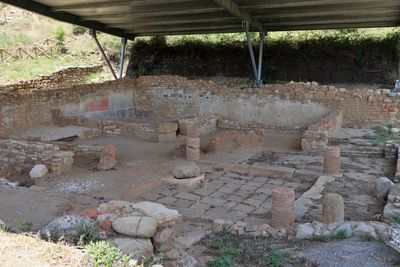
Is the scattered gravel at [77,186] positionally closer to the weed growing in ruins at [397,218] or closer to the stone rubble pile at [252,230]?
the stone rubble pile at [252,230]

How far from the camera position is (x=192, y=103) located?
17.9 meters

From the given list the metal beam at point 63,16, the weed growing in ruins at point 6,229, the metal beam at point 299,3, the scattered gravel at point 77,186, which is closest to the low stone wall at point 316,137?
the metal beam at point 299,3

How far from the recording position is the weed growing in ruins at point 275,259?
486 centimetres

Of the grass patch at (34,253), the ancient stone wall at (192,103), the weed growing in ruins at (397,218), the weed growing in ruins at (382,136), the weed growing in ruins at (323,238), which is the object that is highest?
the ancient stone wall at (192,103)

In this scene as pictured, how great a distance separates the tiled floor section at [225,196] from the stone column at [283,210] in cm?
73

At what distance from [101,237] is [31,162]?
687cm

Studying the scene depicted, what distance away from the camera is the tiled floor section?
300 inches

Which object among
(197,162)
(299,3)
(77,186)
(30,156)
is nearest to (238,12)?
(299,3)

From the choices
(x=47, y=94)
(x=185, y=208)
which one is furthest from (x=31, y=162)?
(x=47, y=94)

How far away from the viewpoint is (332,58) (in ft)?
70.4

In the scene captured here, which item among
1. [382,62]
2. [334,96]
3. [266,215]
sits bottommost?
[266,215]

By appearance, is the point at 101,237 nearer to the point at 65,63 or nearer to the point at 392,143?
the point at 392,143

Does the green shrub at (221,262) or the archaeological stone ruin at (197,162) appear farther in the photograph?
the archaeological stone ruin at (197,162)

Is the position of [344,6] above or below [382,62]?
above
